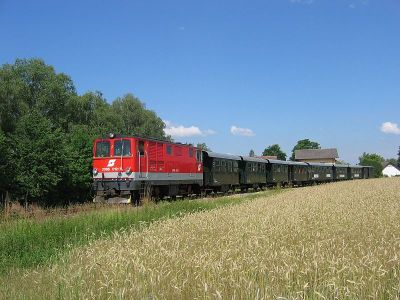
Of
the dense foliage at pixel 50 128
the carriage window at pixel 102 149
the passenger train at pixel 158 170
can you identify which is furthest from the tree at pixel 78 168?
the passenger train at pixel 158 170

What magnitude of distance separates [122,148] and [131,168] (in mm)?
1351

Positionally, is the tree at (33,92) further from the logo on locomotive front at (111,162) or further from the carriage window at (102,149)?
the logo on locomotive front at (111,162)

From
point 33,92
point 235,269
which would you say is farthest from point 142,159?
point 33,92

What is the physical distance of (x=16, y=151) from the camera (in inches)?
925

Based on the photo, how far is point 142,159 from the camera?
23438mm

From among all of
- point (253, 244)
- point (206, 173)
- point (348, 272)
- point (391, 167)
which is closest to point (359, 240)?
point (253, 244)

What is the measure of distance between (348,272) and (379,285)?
454 millimetres

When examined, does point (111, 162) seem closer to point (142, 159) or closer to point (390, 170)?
point (142, 159)

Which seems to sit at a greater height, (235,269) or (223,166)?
(223,166)

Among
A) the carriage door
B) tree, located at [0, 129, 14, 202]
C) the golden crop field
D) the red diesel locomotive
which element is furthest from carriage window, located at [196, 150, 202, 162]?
the golden crop field

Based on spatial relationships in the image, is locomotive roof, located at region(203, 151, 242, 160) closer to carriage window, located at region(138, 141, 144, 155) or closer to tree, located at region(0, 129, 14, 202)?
carriage window, located at region(138, 141, 144, 155)

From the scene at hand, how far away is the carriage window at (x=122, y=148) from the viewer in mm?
23203

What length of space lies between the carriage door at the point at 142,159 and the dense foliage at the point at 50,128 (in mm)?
4549

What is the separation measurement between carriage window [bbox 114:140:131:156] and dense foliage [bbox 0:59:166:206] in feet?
10.9
